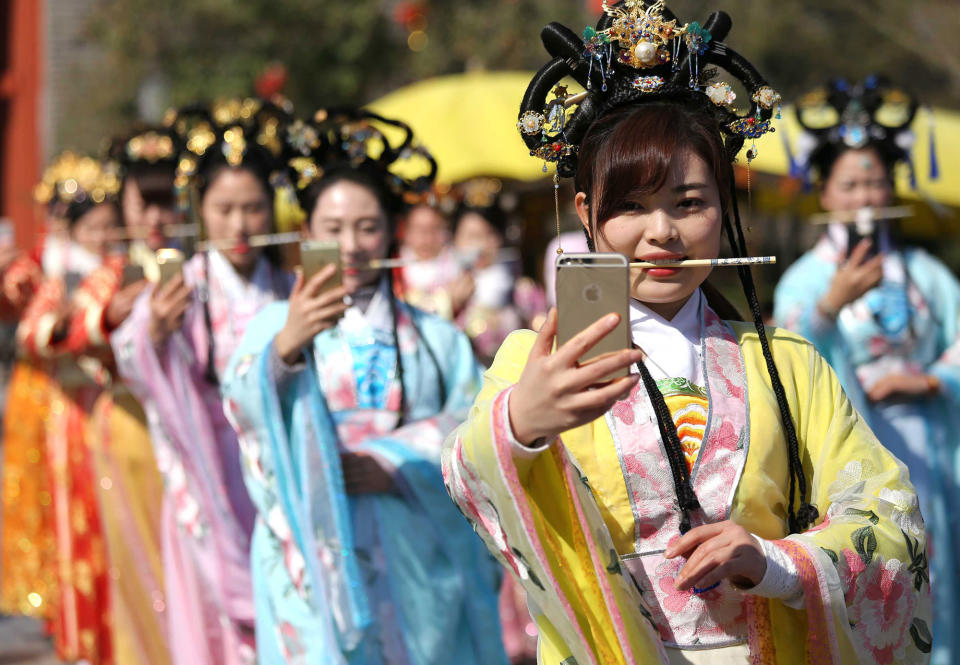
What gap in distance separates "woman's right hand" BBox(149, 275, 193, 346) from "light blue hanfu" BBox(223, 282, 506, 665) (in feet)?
1.69

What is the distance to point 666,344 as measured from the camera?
234 cm

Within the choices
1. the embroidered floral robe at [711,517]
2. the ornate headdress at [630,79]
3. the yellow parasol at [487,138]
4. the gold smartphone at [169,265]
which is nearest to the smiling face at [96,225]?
the gold smartphone at [169,265]

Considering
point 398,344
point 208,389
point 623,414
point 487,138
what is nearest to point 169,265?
point 208,389

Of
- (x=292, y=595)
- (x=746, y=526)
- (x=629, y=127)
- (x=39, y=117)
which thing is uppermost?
(x=39, y=117)

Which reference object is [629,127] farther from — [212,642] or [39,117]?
[39,117]

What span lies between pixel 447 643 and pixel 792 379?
5.02 feet

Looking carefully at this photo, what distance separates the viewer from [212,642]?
14.2 feet

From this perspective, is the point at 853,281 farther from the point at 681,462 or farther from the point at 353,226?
the point at 681,462

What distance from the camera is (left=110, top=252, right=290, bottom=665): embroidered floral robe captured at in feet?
14.0

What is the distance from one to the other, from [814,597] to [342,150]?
2320 millimetres

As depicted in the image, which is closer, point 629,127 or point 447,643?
point 629,127

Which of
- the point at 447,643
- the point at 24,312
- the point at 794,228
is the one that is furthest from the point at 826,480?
the point at 794,228

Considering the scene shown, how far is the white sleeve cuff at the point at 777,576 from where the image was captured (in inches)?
80.0

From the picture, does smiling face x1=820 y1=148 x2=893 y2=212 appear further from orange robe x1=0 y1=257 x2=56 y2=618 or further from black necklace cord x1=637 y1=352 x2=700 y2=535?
orange robe x1=0 y1=257 x2=56 y2=618
